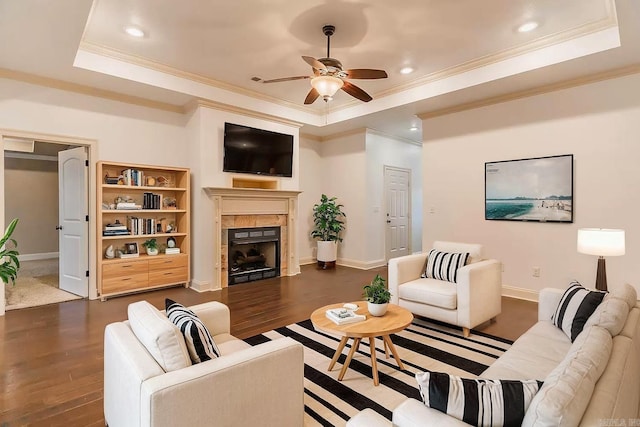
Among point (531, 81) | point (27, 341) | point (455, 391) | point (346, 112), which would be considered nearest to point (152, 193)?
point (27, 341)

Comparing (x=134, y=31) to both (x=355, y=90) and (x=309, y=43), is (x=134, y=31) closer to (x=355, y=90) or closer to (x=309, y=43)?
(x=309, y=43)

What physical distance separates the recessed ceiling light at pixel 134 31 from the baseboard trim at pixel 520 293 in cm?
549

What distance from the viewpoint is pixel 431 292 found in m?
3.34

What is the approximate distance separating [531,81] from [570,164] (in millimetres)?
1125

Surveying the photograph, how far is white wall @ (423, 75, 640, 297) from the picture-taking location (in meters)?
3.80

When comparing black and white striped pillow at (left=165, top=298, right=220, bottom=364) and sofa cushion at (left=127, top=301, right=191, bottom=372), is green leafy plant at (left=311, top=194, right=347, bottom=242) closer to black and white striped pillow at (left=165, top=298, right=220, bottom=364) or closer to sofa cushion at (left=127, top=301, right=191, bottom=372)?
black and white striped pillow at (left=165, top=298, right=220, bottom=364)

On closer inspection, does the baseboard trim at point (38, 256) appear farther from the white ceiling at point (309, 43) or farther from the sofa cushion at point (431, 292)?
the sofa cushion at point (431, 292)

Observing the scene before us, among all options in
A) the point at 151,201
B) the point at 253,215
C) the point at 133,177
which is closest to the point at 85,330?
the point at 151,201

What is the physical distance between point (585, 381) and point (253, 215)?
5.04 m

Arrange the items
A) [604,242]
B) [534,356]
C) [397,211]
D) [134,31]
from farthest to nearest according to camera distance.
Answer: [397,211] → [134,31] → [604,242] → [534,356]

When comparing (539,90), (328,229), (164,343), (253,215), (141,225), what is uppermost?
(539,90)

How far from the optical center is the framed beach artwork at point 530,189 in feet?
13.7

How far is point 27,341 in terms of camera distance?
310 cm

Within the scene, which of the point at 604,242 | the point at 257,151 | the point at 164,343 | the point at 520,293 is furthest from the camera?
the point at 257,151
